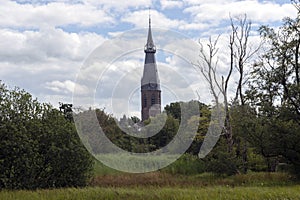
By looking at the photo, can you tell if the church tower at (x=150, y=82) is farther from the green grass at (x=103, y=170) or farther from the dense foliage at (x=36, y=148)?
the dense foliage at (x=36, y=148)

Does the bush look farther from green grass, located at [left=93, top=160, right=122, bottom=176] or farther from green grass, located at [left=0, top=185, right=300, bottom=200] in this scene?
green grass, located at [left=0, top=185, right=300, bottom=200]

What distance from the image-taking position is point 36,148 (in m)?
17.7

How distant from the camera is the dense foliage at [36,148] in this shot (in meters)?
17.2

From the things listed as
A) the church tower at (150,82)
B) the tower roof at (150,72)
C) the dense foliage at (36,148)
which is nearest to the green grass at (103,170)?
the church tower at (150,82)

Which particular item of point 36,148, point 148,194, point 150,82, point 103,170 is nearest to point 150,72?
point 150,82

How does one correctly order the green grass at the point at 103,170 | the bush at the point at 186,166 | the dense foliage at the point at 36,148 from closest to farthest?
the dense foliage at the point at 36,148 → the green grass at the point at 103,170 → the bush at the point at 186,166

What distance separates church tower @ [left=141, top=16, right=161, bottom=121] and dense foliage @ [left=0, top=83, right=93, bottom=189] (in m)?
5.21

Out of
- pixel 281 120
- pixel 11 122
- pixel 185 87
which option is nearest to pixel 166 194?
pixel 11 122

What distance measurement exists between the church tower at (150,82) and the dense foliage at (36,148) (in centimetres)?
521

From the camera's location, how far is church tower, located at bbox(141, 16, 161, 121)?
23000 millimetres

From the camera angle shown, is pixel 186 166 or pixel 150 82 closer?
pixel 150 82

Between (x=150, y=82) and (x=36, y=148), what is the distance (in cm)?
716

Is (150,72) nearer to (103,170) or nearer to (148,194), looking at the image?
(103,170)

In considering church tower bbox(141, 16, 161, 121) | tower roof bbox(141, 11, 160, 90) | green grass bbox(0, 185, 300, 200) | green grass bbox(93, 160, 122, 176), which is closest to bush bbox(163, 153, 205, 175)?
green grass bbox(93, 160, 122, 176)
